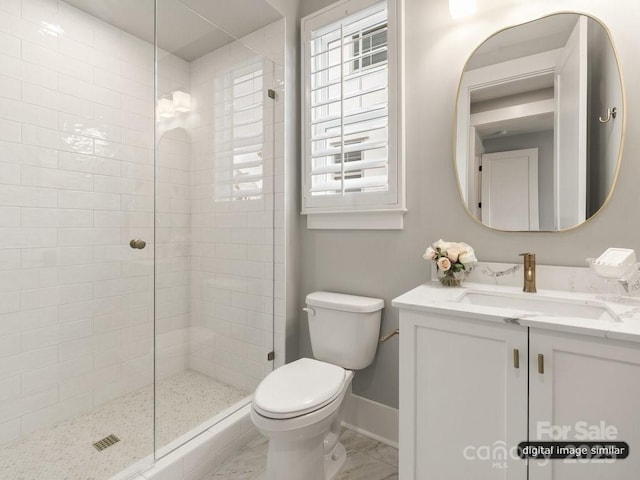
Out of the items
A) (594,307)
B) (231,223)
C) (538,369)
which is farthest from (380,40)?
(538,369)

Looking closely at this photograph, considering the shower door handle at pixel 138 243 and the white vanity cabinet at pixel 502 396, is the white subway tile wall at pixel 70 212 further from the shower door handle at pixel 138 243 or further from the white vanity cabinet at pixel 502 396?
the white vanity cabinet at pixel 502 396

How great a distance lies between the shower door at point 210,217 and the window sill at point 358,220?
31 centimetres

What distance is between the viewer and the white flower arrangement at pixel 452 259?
1.36m

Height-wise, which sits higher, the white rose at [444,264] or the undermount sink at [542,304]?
the white rose at [444,264]

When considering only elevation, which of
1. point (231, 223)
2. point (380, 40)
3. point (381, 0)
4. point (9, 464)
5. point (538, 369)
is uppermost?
point (381, 0)

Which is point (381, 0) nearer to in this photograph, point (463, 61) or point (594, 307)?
point (463, 61)

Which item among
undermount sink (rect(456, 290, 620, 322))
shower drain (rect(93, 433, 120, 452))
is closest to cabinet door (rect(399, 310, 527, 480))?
undermount sink (rect(456, 290, 620, 322))

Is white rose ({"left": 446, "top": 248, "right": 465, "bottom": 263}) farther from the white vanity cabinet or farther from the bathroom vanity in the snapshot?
the white vanity cabinet

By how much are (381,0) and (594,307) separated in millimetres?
1712

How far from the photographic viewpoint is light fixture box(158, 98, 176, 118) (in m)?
1.73

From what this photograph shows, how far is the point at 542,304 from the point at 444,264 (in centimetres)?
37

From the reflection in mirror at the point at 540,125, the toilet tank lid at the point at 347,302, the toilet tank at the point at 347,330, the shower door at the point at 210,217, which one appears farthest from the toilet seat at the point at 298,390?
the reflection in mirror at the point at 540,125

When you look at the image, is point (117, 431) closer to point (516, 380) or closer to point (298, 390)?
point (298, 390)

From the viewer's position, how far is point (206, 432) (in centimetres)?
158
